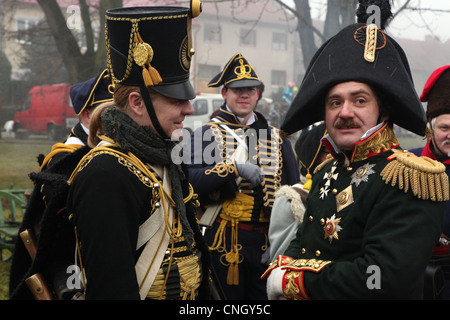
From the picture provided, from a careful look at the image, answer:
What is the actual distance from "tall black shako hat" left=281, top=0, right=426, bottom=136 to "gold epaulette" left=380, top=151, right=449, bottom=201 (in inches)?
10.9

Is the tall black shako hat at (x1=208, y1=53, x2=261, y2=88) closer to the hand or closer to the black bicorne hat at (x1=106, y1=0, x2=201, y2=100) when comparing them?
the hand

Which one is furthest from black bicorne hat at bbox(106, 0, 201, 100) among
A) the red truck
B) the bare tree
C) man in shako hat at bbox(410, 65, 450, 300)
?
the red truck

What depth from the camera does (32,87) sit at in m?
20.9

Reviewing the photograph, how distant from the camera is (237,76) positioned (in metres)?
4.98

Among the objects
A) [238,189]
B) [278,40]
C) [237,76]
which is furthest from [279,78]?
[238,189]

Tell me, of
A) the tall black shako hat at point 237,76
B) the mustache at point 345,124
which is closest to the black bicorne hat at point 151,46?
the mustache at point 345,124

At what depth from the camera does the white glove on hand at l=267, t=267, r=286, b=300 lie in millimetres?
2242

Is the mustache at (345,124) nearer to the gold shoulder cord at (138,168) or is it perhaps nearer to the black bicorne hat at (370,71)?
the black bicorne hat at (370,71)

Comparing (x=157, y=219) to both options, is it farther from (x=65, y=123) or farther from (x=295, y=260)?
(x=65, y=123)

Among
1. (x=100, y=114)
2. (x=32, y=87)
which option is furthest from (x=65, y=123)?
(x=100, y=114)

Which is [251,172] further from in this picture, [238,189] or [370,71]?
[370,71]

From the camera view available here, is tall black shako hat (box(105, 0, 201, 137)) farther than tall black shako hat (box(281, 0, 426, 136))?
Yes

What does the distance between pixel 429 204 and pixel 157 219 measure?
3.83ft

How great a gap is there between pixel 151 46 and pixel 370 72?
3.28ft
